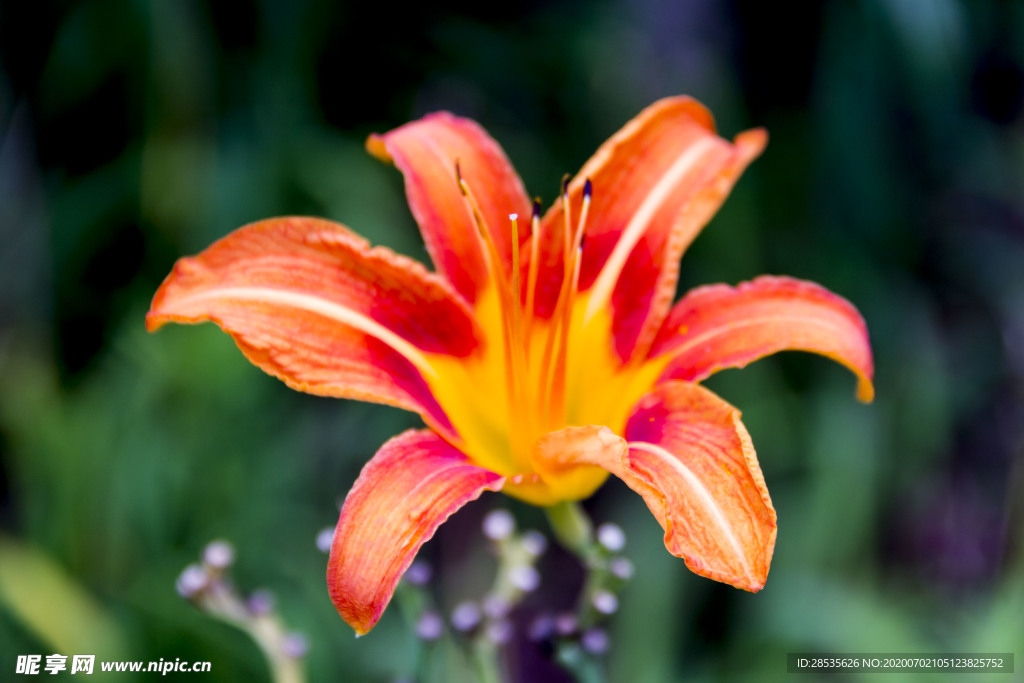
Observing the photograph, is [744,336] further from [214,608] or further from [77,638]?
[77,638]

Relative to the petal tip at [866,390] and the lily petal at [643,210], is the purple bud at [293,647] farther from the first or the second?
the petal tip at [866,390]

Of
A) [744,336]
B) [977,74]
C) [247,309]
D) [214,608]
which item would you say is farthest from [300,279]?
[977,74]

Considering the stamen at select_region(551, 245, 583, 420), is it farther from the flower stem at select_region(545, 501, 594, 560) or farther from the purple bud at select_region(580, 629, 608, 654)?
the purple bud at select_region(580, 629, 608, 654)

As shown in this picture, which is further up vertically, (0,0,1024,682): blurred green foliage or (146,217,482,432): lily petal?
(146,217,482,432): lily petal

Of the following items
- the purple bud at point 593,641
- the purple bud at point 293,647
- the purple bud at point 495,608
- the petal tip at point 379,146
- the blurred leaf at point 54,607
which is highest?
the petal tip at point 379,146

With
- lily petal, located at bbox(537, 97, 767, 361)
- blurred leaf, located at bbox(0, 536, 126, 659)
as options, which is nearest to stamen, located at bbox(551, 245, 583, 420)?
lily petal, located at bbox(537, 97, 767, 361)

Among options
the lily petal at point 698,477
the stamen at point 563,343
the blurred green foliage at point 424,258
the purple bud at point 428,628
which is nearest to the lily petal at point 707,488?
the lily petal at point 698,477
